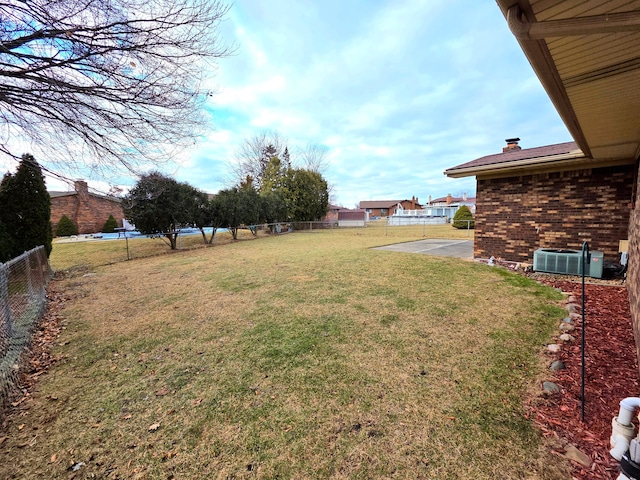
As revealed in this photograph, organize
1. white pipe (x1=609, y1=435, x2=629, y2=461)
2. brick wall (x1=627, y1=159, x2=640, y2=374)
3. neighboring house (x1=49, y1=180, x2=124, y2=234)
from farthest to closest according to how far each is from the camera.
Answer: neighboring house (x1=49, y1=180, x2=124, y2=234), brick wall (x1=627, y1=159, x2=640, y2=374), white pipe (x1=609, y1=435, x2=629, y2=461)

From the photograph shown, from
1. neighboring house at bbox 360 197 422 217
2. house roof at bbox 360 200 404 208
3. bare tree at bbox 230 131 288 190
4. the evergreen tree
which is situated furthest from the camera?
house roof at bbox 360 200 404 208

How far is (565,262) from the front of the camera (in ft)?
20.4

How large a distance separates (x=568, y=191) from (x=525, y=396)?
6.62 metres

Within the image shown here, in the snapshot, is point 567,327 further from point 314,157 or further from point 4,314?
point 314,157

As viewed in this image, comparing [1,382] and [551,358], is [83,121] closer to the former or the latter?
[1,382]

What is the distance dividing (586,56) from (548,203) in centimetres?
611

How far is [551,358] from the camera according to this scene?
9.42 feet

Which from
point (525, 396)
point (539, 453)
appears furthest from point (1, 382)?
point (525, 396)

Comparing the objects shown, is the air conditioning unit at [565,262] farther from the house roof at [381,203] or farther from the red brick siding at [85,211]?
the house roof at [381,203]

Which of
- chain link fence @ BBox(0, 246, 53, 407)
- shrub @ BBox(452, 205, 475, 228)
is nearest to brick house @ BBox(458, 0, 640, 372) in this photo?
chain link fence @ BBox(0, 246, 53, 407)

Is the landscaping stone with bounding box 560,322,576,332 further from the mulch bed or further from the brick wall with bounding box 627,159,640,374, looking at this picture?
the brick wall with bounding box 627,159,640,374

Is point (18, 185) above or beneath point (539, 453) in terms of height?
above

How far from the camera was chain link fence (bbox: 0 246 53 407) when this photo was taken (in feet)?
8.67

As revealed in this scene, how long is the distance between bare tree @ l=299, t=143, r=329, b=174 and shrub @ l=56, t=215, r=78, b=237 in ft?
73.3
